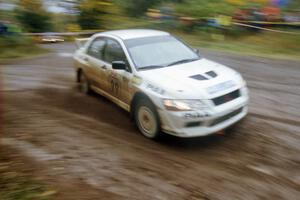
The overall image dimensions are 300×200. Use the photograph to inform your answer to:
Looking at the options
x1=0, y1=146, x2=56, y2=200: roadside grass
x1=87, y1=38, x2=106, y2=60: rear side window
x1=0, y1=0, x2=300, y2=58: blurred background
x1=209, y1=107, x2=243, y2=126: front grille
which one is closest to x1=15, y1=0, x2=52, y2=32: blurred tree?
x1=0, y1=0, x2=300, y2=58: blurred background

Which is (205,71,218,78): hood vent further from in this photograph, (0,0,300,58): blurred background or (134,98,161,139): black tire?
(0,0,300,58): blurred background

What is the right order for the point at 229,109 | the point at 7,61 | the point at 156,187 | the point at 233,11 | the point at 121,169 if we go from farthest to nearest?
the point at 233,11 → the point at 7,61 → the point at 229,109 → the point at 121,169 → the point at 156,187

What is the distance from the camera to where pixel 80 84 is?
9.72 meters

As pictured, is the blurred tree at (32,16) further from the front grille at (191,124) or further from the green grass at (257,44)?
the front grille at (191,124)

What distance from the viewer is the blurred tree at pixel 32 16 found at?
20.2 metres

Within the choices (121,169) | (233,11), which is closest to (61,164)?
(121,169)

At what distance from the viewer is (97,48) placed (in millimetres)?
8641

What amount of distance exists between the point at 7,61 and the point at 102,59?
25.4 feet

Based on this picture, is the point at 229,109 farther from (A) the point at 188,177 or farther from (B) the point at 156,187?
(B) the point at 156,187

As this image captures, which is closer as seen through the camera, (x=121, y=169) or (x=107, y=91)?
(x=121, y=169)

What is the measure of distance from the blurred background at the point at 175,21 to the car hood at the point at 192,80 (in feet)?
25.9

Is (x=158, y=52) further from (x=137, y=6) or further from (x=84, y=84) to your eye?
(x=137, y=6)

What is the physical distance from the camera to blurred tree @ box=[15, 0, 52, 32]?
20.2m

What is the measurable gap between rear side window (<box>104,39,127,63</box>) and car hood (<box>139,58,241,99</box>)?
82 cm
